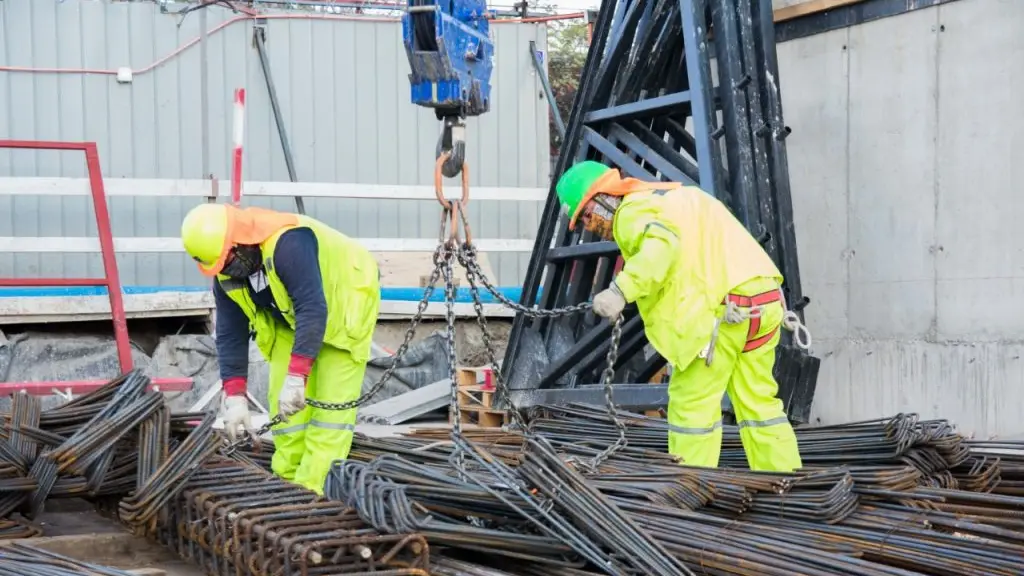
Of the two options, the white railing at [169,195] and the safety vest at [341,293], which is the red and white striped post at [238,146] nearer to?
the white railing at [169,195]

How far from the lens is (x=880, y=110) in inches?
342

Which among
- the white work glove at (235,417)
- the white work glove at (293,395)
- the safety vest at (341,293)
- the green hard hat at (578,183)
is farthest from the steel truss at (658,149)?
the white work glove at (293,395)

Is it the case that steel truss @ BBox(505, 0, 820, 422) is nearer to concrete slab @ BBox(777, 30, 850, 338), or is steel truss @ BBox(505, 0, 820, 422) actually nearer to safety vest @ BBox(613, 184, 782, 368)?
concrete slab @ BBox(777, 30, 850, 338)

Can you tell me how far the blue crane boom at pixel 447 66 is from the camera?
5702mm

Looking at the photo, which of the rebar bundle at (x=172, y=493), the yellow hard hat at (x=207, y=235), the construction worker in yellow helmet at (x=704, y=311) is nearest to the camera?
the rebar bundle at (x=172, y=493)

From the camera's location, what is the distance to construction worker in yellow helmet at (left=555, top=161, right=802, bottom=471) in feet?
20.1

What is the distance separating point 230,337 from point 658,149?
12.6ft

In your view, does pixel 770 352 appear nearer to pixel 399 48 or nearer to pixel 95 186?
pixel 95 186

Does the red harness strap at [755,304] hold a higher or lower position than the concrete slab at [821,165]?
lower

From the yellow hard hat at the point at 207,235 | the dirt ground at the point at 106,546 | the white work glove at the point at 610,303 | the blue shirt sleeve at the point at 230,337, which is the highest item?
the yellow hard hat at the point at 207,235

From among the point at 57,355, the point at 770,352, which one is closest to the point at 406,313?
the point at 57,355

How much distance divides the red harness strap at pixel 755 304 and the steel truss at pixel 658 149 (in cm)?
174

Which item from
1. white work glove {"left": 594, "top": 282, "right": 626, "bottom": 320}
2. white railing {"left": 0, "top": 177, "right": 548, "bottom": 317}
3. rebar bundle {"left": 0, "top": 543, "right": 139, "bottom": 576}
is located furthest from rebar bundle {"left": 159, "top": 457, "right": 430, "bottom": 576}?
white railing {"left": 0, "top": 177, "right": 548, "bottom": 317}

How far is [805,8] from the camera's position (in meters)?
9.12
